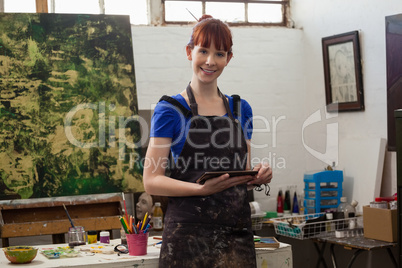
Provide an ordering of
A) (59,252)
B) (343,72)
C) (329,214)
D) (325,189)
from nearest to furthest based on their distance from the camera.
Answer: (59,252) < (329,214) < (325,189) < (343,72)

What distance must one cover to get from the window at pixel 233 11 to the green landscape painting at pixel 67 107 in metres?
0.86

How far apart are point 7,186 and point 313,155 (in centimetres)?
266

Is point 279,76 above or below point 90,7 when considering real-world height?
below

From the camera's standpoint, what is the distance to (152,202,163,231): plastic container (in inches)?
169

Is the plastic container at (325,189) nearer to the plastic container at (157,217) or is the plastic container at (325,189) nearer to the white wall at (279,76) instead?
the white wall at (279,76)

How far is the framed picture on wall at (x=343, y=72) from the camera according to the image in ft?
14.8

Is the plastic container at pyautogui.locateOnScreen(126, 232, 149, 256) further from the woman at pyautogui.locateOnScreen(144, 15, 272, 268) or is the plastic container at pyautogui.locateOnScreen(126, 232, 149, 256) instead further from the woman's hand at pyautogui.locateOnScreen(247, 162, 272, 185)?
the woman's hand at pyautogui.locateOnScreen(247, 162, 272, 185)

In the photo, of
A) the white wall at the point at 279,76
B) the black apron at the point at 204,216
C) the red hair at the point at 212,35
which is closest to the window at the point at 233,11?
the white wall at the point at 279,76

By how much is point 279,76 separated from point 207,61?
3.25 m

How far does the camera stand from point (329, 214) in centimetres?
415

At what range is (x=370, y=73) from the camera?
4422 mm

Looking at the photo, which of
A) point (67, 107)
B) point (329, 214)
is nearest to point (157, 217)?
point (67, 107)

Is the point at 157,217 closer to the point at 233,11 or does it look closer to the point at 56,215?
the point at 56,215

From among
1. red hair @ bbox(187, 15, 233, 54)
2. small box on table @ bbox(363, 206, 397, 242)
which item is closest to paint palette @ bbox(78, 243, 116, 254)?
red hair @ bbox(187, 15, 233, 54)
